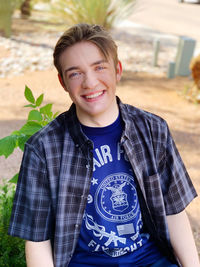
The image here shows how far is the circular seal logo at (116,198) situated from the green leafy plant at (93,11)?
7164 mm

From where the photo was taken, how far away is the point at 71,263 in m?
1.68

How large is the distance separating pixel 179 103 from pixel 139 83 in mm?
1109

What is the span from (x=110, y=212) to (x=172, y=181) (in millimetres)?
319

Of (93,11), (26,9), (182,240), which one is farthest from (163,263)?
(26,9)

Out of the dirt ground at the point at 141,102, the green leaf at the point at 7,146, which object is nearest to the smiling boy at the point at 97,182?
the green leaf at the point at 7,146

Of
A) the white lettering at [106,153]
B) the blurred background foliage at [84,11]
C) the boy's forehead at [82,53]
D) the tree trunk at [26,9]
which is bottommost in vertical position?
the tree trunk at [26,9]

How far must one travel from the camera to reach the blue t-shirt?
65.2 inches

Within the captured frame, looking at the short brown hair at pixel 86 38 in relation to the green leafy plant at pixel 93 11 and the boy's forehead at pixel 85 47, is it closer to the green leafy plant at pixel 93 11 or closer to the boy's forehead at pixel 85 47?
the boy's forehead at pixel 85 47

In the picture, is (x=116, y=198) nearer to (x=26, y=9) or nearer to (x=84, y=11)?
(x=84, y=11)

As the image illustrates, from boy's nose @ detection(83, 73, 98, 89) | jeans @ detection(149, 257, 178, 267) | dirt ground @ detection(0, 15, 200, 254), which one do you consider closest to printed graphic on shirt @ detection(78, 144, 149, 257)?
jeans @ detection(149, 257, 178, 267)

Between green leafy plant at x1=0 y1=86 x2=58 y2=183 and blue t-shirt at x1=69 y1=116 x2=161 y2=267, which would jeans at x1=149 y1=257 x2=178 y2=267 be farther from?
green leafy plant at x1=0 y1=86 x2=58 y2=183

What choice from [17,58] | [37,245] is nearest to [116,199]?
[37,245]

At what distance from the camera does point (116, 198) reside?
65.7 inches

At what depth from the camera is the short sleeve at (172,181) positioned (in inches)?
69.4
